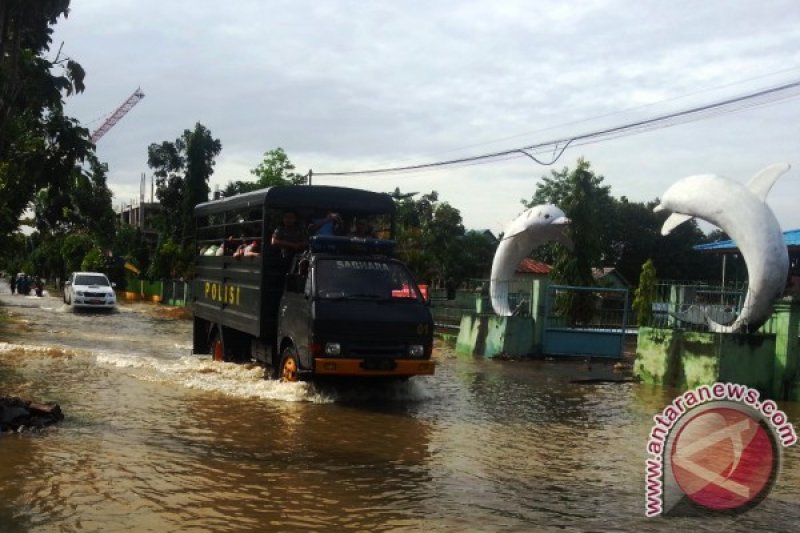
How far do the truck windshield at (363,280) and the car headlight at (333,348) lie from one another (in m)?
0.66

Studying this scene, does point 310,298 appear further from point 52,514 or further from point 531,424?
point 52,514

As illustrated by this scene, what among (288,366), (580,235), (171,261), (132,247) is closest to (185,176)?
(171,261)

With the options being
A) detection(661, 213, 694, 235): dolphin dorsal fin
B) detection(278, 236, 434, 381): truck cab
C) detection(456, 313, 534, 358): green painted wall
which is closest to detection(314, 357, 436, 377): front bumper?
detection(278, 236, 434, 381): truck cab

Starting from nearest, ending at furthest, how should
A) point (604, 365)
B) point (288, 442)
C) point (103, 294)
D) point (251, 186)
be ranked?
1. point (288, 442)
2. point (604, 365)
3. point (103, 294)
4. point (251, 186)

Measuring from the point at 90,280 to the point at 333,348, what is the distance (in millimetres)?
23976

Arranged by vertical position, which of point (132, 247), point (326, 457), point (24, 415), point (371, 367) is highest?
point (132, 247)

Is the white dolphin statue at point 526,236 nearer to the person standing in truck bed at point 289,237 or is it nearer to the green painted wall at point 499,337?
the green painted wall at point 499,337

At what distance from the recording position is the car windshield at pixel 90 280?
1208 inches

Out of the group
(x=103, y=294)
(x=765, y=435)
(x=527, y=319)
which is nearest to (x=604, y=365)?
(x=527, y=319)

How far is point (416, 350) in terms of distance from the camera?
1026 centimetres

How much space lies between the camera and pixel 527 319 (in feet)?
61.2

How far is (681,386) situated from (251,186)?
32.2 meters

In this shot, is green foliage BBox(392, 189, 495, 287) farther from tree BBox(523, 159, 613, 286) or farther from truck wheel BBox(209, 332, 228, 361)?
truck wheel BBox(209, 332, 228, 361)

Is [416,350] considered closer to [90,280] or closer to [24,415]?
[24,415]
